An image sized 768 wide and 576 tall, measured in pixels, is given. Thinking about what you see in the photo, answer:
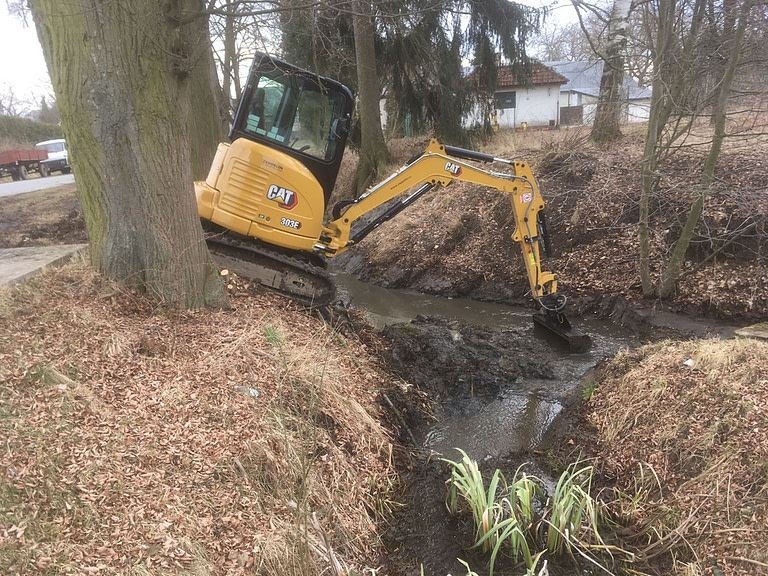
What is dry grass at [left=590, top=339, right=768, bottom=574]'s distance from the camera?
2982 mm

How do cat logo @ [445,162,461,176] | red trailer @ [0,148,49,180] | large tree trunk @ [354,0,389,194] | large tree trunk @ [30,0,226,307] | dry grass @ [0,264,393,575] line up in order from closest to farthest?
dry grass @ [0,264,393,575]
large tree trunk @ [30,0,226,307]
cat logo @ [445,162,461,176]
large tree trunk @ [354,0,389,194]
red trailer @ [0,148,49,180]

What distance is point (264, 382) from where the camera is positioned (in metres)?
3.96

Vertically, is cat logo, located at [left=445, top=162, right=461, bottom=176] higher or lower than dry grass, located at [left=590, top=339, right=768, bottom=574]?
higher

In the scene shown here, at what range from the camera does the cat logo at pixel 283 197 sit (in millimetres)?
5814

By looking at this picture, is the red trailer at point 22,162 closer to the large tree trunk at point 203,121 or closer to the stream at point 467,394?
the large tree trunk at point 203,121

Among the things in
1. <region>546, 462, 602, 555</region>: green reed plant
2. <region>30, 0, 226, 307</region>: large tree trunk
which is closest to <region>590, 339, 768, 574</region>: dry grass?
<region>546, 462, 602, 555</region>: green reed plant

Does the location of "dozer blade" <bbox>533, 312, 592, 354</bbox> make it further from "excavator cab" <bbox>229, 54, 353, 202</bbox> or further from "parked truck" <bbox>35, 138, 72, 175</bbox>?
"parked truck" <bbox>35, 138, 72, 175</bbox>

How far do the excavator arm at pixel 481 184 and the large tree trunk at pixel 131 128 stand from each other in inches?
79.6

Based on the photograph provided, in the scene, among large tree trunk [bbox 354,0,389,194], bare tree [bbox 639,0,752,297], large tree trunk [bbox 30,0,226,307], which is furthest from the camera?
large tree trunk [bbox 354,0,389,194]

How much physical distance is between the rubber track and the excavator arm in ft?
1.27

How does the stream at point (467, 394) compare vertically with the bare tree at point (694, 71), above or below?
below

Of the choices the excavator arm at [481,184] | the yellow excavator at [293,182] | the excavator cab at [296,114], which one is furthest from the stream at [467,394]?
the excavator cab at [296,114]

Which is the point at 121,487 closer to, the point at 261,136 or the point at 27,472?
the point at 27,472

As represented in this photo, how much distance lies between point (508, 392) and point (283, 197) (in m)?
3.38
